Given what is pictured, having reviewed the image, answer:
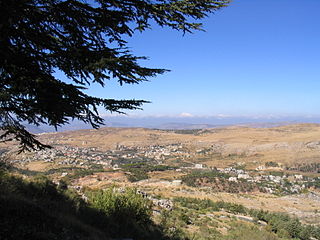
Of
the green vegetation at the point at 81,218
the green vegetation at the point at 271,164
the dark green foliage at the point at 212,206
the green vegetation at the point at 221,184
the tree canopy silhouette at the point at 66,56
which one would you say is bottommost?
the green vegetation at the point at 271,164

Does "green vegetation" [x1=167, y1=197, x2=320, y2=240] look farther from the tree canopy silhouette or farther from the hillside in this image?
the tree canopy silhouette

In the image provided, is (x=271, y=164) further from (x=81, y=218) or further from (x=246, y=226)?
(x=81, y=218)

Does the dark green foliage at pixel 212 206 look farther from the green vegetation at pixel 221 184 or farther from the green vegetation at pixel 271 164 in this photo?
the green vegetation at pixel 271 164

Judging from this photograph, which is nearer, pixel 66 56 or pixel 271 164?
pixel 66 56

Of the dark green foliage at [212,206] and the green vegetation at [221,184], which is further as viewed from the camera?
the green vegetation at [221,184]

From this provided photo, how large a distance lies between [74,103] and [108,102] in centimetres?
57

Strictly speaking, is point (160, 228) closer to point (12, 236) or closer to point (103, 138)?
point (12, 236)

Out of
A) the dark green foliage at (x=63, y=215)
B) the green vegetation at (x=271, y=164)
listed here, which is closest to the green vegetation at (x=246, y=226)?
the dark green foliage at (x=63, y=215)

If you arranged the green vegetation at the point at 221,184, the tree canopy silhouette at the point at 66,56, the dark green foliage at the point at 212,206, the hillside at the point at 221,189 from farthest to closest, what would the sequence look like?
the green vegetation at the point at 221,184, the dark green foliage at the point at 212,206, the hillside at the point at 221,189, the tree canopy silhouette at the point at 66,56

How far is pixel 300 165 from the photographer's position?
198ft

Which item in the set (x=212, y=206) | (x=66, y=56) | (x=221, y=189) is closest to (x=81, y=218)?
(x=66, y=56)

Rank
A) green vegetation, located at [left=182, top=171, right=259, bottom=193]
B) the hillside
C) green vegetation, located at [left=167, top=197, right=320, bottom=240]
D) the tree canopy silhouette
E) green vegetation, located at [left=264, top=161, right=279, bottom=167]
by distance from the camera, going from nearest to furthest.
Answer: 1. the tree canopy silhouette
2. the hillside
3. green vegetation, located at [left=167, top=197, right=320, bottom=240]
4. green vegetation, located at [left=182, top=171, right=259, bottom=193]
5. green vegetation, located at [left=264, top=161, right=279, bottom=167]

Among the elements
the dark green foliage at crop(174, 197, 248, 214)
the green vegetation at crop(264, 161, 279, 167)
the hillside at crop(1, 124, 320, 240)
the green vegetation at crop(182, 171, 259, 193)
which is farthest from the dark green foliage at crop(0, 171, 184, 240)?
the green vegetation at crop(264, 161, 279, 167)

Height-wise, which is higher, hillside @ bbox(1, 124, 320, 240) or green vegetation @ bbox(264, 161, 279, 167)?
hillside @ bbox(1, 124, 320, 240)
